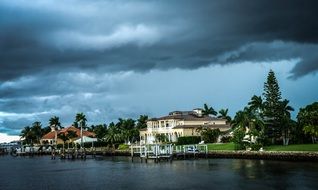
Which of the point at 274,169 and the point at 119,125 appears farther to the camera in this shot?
the point at 119,125

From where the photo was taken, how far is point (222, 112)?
483 ft

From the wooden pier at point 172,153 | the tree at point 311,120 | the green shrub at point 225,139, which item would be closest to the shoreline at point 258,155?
the wooden pier at point 172,153

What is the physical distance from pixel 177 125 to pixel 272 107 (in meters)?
34.1

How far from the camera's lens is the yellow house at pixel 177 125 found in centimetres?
12381

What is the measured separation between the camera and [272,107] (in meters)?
100

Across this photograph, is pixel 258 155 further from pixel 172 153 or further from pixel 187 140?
pixel 187 140

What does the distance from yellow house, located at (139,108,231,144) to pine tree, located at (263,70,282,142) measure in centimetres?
2429

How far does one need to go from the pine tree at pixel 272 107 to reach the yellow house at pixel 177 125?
24.3 metres

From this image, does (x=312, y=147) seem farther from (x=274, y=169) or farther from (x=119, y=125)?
(x=119, y=125)

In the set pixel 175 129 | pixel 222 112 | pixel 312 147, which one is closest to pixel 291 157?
pixel 312 147

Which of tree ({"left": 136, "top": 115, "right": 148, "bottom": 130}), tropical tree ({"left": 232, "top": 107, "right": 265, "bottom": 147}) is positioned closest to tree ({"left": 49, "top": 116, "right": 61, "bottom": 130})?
tree ({"left": 136, "top": 115, "right": 148, "bottom": 130})

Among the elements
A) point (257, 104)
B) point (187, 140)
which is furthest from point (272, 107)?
point (187, 140)

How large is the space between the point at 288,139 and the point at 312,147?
15.4m

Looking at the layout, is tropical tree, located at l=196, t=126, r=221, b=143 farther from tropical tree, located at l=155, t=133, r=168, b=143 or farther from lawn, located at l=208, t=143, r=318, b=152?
tropical tree, located at l=155, t=133, r=168, b=143
